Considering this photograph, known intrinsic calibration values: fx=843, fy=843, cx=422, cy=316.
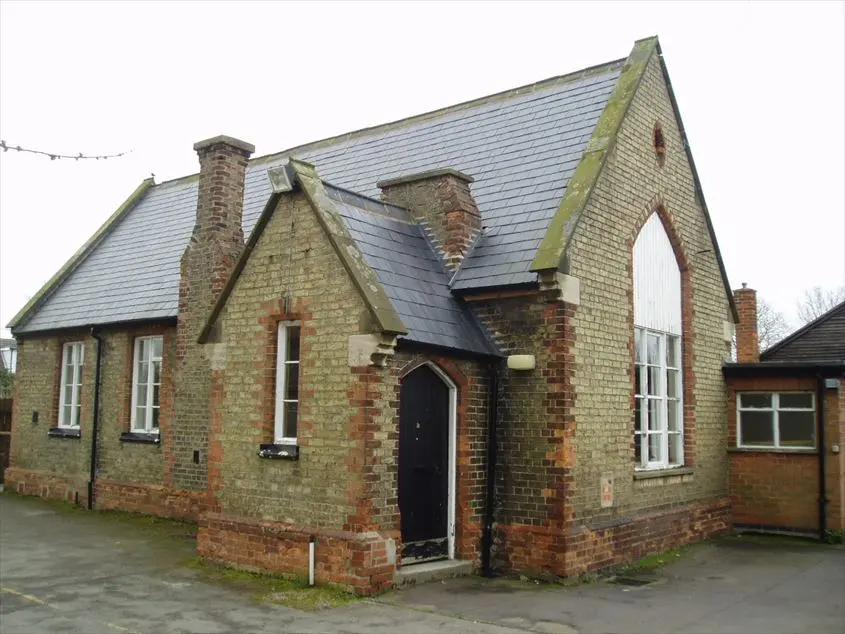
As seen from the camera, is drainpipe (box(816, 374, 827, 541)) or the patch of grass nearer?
the patch of grass

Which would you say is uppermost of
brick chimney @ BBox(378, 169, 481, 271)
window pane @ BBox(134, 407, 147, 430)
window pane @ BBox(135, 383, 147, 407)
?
brick chimney @ BBox(378, 169, 481, 271)

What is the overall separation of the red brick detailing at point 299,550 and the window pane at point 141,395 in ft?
20.6

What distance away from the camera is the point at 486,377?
38.5ft

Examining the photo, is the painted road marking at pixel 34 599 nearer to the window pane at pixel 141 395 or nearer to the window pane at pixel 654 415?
the window pane at pixel 141 395

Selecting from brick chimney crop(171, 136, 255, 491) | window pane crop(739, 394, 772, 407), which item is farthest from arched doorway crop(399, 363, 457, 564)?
window pane crop(739, 394, 772, 407)

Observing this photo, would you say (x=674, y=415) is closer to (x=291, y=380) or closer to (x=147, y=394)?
(x=291, y=380)

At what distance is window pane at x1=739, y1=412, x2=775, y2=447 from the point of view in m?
15.4

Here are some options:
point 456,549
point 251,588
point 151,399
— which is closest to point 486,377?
point 456,549

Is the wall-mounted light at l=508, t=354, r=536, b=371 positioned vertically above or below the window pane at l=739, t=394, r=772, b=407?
above

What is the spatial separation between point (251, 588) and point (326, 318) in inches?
134

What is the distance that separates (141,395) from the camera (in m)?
17.5

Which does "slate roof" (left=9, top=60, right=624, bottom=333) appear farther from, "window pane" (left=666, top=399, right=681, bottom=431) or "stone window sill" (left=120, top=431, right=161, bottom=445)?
"window pane" (left=666, top=399, right=681, bottom=431)

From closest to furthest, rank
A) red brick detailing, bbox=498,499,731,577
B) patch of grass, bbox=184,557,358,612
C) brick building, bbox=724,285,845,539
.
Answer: patch of grass, bbox=184,557,358,612 → red brick detailing, bbox=498,499,731,577 → brick building, bbox=724,285,845,539

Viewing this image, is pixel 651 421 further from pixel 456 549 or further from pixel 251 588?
pixel 251 588
